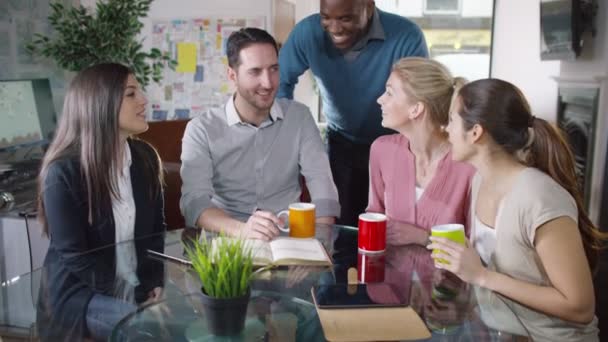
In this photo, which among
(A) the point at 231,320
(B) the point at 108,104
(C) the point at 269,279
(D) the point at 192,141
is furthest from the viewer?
(D) the point at 192,141

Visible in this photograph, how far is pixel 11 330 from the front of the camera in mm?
1345

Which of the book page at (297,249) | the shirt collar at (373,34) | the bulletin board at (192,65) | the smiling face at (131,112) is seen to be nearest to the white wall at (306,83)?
the bulletin board at (192,65)

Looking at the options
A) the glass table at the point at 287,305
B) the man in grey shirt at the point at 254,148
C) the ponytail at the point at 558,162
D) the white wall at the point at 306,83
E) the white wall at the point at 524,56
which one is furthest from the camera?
the white wall at the point at 306,83

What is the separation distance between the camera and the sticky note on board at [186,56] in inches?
147

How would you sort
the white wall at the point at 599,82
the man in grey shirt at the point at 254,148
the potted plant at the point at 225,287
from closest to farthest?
the potted plant at the point at 225,287 < the man in grey shirt at the point at 254,148 < the white wall at the point at 599,82

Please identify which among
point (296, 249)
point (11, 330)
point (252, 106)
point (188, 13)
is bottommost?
point (11, 330)

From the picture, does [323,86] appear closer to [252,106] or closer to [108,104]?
[252,106]

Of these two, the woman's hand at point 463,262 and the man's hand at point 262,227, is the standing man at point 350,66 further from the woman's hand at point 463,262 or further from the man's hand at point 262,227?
the woman's hand at point 463,262

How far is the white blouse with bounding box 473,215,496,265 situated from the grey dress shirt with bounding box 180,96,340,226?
2.00 feet

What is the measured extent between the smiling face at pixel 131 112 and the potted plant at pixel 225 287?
88 centimetres

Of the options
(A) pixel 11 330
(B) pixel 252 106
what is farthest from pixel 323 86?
(A) pixel 11 330

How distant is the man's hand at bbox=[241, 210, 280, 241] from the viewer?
1632mm

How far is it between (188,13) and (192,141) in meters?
1.88

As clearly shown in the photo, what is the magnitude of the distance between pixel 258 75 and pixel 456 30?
396cm
